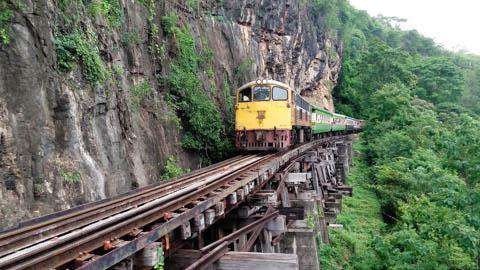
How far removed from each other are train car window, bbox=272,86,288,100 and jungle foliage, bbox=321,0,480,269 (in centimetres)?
551

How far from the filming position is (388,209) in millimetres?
20969

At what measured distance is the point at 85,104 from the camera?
831cm

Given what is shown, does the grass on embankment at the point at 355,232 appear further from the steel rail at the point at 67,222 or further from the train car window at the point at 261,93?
the steel rail at the point at 67,222

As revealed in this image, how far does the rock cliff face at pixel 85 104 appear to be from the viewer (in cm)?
656

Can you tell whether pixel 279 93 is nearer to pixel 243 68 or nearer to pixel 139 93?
pixel 139 93

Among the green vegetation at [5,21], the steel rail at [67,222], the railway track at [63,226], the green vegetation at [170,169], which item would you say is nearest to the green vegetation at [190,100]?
the green vegetation at [170,169]

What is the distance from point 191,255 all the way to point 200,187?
187cm

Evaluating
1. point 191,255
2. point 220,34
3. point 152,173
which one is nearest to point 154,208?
point 191,255

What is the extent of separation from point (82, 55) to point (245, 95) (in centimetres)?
720

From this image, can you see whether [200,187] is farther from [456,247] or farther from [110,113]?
[456,247]

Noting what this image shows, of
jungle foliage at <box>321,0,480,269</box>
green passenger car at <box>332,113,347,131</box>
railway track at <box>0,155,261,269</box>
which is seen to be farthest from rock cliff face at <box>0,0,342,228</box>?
green passenger car at <box>332,113,347,131</box>

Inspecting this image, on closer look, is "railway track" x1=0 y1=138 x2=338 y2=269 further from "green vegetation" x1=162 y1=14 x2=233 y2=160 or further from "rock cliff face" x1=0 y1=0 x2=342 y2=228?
"green vegetation" x1=162 y1=14 x2=233 y2=160

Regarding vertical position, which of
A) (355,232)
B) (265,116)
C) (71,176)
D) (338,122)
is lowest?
(355,232)

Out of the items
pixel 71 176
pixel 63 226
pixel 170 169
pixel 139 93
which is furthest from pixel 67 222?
pixel 139 93
